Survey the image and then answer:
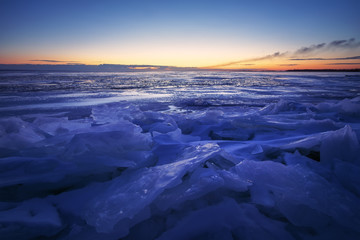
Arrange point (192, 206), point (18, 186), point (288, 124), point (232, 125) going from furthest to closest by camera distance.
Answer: point (232, 125) < point (288, 124) < point (18, 186) < point (192, 206)

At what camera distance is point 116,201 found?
1.00 meters

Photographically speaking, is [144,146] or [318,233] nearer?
[318,233]

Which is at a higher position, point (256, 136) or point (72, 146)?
point (72, 146)

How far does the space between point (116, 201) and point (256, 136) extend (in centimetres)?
212

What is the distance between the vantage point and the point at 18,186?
48.4 inches

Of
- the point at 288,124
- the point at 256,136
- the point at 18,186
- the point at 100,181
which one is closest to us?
the point at 18,186

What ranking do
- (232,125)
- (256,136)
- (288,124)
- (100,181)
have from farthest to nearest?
(232,125), (288,124), (256,136), (100,181)

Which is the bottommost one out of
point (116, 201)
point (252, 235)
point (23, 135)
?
point (252, 235)

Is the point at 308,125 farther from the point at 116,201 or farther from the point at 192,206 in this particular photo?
the point at 116,201

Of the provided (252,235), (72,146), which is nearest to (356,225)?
(252,235)

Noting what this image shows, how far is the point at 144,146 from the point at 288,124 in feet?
7.31

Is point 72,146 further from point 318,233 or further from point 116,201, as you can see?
point 318,233

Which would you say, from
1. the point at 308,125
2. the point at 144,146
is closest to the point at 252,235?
the point at 144,146

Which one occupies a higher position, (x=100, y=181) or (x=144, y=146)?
(x=144, y=146)
